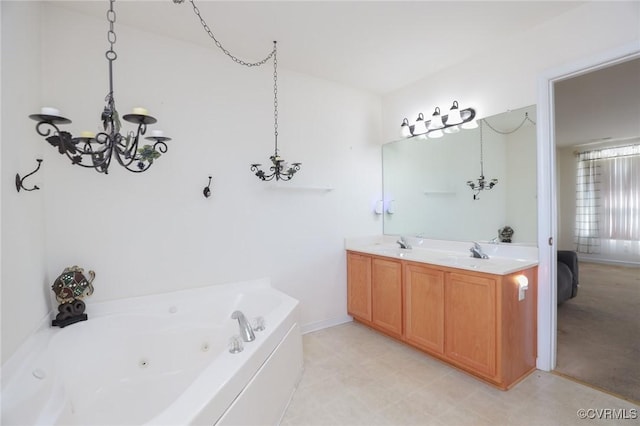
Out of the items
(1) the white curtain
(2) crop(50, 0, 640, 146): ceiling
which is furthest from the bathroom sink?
(1) the white curtain

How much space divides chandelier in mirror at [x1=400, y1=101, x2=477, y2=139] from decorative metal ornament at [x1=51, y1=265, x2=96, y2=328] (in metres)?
3.20

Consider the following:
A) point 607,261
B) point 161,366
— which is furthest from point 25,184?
point 607,261

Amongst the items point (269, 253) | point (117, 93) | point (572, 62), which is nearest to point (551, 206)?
point (572, 62)

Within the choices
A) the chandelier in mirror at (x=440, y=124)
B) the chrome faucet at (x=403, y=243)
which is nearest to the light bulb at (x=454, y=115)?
the chandelier in mirror at (x=440, y=124)

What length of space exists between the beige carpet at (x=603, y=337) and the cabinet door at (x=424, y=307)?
0.93m

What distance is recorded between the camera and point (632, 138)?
5512 mm

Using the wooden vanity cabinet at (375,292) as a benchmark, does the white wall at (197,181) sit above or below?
above

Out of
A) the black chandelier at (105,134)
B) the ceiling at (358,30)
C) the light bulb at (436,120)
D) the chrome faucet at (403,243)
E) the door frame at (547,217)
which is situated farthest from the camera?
the chrome faucet at (403,243)

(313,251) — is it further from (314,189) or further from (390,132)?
(390,132)

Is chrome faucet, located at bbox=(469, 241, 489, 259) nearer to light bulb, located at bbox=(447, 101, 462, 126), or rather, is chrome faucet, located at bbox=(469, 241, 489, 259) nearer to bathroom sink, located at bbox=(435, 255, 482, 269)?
bathroom sink, located at bbox=(435, 255, 482, 269)

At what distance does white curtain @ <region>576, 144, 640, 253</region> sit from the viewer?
18.3 ft

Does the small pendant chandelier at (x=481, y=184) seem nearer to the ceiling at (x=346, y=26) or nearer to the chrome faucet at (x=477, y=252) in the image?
the chrome faucet at (x=477, y=252)

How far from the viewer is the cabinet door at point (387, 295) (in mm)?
2803

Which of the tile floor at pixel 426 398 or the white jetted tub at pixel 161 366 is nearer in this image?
the white jetted tub at pixel 161 366
